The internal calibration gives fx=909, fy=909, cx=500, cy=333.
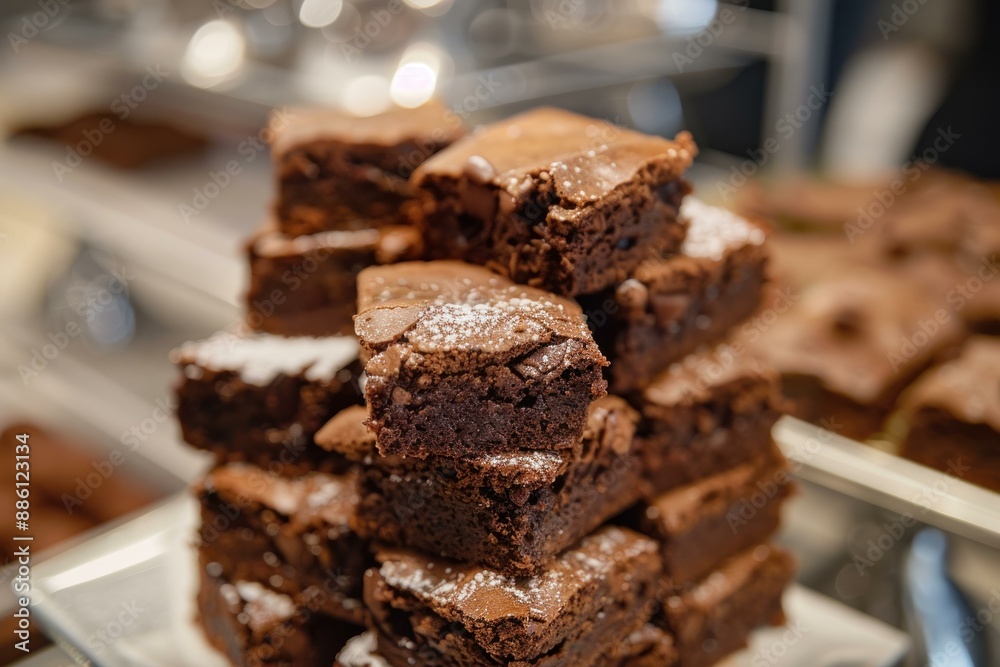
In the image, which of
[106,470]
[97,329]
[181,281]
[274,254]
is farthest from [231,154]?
[274,254]

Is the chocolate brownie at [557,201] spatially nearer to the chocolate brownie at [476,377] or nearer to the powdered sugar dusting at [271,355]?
the chocolate brownie at [476,377]

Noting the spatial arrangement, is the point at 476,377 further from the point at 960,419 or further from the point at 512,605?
the point at 960,419

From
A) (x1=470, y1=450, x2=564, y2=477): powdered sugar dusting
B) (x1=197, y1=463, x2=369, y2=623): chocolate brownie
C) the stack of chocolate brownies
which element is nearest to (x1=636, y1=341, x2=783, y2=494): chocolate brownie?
the stack of chocolate brownies

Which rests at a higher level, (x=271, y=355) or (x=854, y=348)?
(x=271, y=355)

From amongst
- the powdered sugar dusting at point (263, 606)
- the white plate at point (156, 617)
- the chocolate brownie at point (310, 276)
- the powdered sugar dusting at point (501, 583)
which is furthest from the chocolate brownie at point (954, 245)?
the powdered sugar dusting at point (263, 606)

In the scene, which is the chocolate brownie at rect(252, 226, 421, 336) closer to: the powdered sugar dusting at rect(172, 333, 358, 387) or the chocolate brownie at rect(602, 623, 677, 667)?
the powdered sugar dusting at rect(172, 333, 358, 387)

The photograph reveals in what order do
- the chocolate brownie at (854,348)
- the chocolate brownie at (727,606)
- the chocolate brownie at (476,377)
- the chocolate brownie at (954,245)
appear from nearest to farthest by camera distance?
the chocolate brownie at (476,377), the chocolate brownie at (727,606), the chocolate brownie at (854,348), the chocolate brownie at (954,245)

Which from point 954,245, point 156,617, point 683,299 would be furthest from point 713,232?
point 954,245
